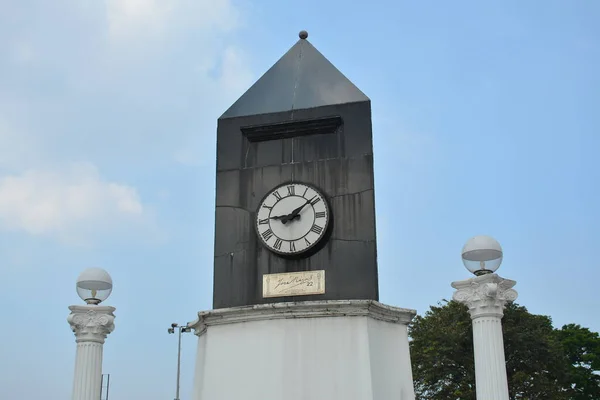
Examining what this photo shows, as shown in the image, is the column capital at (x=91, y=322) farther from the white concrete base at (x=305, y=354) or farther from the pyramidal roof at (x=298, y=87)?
the pyramidal roof at (x=298, y=87)

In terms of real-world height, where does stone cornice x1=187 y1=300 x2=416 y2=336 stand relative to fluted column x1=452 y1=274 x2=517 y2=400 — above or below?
above

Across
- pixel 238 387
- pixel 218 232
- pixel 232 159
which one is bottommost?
pixel 238 387

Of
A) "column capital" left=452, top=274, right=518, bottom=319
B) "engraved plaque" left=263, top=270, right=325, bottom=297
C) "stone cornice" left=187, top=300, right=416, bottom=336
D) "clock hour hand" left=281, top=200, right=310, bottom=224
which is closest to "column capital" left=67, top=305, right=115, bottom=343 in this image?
"stone cornice" left=187, top=300, right=416, bottom=336

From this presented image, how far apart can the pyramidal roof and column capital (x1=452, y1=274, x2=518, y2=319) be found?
4975 mm

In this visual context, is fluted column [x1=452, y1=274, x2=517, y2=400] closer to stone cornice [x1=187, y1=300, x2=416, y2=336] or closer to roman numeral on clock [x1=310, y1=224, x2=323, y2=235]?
stone cornice [x1=187, y1=300, x2=416, y2=336]

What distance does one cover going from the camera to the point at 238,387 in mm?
15000

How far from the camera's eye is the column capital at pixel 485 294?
13070 millimetres

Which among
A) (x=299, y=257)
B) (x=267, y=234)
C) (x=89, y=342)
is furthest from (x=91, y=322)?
(x=299, y=257)

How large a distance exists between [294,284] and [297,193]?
1.80 meters

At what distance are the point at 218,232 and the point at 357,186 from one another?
290 centimetres

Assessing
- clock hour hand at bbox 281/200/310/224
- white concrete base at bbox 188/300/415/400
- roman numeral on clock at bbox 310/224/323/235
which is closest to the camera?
white concrete base at bbox 188/300/415/400

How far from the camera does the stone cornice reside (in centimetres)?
1486

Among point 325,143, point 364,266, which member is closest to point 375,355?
point 364,266

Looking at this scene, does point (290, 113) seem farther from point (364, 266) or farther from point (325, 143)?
point (364, 266)
